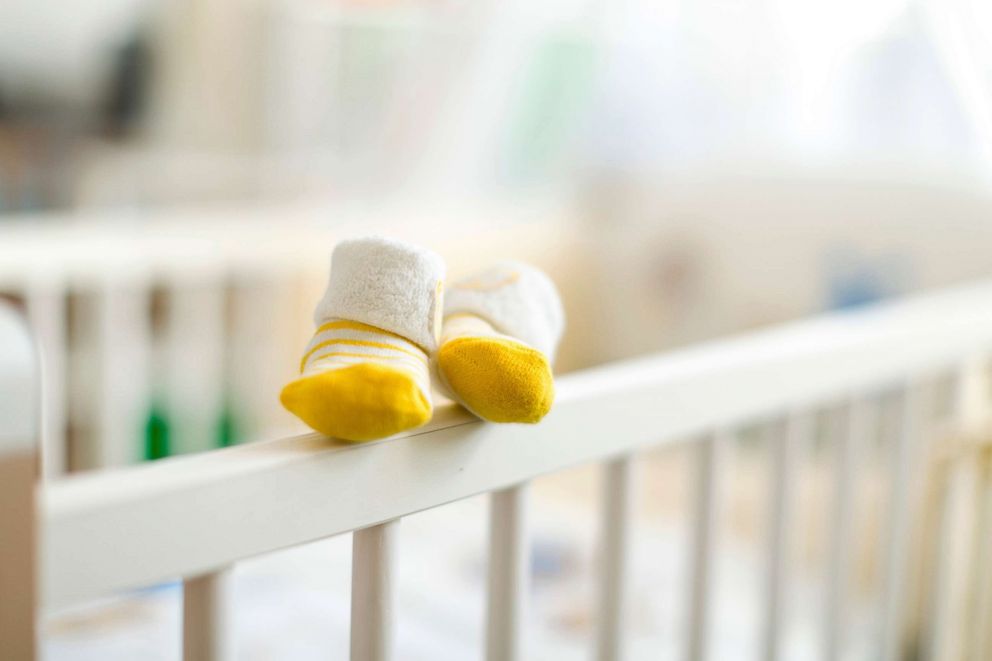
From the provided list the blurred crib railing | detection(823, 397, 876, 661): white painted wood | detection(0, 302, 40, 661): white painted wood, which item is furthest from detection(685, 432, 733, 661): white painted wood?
detection(0, 302, 40, 661): white painted wood

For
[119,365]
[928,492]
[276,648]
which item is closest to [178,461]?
[276,648]

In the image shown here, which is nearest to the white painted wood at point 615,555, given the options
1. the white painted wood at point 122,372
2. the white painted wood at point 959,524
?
the white painted wood at point 959,524

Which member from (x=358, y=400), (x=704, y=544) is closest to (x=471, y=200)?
(x=704, y=544)

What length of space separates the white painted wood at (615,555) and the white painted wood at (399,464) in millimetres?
24

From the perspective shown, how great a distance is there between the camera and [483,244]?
1979 millimetres

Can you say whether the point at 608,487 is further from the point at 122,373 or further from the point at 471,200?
the point at 471,200

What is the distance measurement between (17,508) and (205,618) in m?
0.10

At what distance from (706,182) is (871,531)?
820mm

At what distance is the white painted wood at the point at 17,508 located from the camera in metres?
0.35

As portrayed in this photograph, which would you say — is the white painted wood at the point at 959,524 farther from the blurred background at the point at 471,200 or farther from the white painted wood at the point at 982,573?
the blurred background at the point at 471,200

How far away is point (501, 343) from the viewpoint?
1.55 feet

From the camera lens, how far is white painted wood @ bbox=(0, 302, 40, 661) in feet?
1.16

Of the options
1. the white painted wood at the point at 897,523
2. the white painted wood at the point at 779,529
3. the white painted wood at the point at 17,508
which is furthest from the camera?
the white painted wood at the point at 897,523

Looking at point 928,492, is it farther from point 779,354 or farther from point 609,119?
point 609,119
